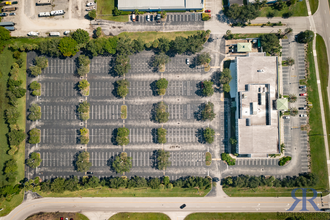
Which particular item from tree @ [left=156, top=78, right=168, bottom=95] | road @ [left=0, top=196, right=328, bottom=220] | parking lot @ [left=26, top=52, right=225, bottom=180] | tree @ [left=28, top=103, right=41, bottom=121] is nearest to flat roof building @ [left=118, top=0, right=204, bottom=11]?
parking lot @ [left=26, top=52, right=225, bottom=180]

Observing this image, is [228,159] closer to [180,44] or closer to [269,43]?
[269,43]

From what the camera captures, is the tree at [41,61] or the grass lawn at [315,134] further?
the tree at [41,61]

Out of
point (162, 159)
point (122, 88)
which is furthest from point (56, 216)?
point (122, 88)

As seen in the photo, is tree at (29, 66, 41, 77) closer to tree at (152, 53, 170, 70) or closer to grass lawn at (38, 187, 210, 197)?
tree at (152, 53, 170, 70)

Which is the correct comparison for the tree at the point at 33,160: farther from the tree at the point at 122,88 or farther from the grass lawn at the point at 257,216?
the grass lawn at the point at 257,216

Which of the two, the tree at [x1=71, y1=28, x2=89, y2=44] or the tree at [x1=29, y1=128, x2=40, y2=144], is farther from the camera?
the tree at [x1=71, y1=28, x2=89, y2=44]

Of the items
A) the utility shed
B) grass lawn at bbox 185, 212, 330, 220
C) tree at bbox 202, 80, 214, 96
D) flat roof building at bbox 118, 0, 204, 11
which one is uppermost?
flat roof building at bbox 118, 0, 204, 11

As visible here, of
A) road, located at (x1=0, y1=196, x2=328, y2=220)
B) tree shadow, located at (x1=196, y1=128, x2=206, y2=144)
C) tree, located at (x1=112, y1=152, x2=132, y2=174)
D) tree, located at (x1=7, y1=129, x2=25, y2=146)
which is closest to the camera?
tree, located at (x1=112, y1=152, x2=132, y2=174)

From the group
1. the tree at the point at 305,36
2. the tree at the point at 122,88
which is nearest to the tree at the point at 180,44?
the tree at the point at 122,88
